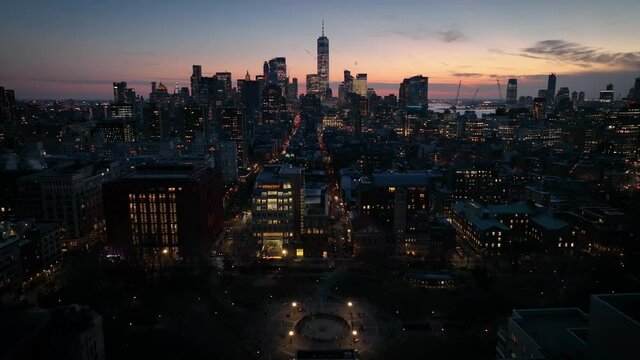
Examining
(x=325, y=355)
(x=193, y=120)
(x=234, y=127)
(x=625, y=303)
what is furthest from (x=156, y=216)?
(x=193, y=120)

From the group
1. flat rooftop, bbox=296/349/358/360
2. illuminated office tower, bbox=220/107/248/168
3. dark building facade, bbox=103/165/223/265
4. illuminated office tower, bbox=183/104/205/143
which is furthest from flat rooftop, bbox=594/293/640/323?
illuminated office tower, bbox=183/104/205/143

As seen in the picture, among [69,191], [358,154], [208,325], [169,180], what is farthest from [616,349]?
[358,154]

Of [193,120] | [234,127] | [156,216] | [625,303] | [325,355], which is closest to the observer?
[625,303]

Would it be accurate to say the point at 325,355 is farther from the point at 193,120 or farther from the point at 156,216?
the point at 193,120

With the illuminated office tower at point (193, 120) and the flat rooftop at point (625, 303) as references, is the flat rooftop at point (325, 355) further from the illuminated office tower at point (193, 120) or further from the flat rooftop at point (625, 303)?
the illuminated office tower at point (193, 120)

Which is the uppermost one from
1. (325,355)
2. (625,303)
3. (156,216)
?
(625,303)

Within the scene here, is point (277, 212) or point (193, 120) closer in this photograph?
point (277, 212)

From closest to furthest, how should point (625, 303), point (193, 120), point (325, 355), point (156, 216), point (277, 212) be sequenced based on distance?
point (625, 303) → point (325, 355) → point (156, 216) → point (277, 212) → point (193, 120)

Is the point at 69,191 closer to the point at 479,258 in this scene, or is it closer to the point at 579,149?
the point at 479,258

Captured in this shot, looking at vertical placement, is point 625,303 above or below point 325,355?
above

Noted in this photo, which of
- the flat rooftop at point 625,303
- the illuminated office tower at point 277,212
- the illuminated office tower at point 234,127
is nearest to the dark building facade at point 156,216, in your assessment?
the illuminated office tower at point 277,212

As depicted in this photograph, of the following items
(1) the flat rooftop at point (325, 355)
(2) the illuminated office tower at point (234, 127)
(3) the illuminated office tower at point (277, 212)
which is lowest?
(1) the flat rooftop at point (325, 355)
